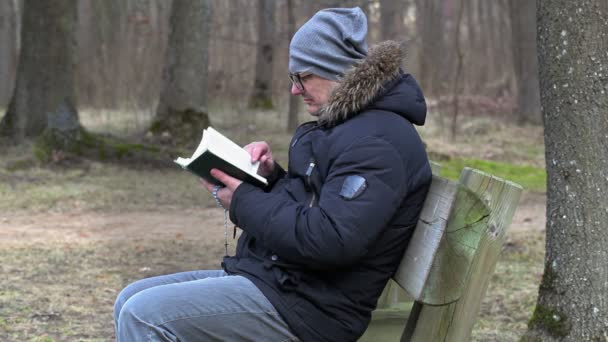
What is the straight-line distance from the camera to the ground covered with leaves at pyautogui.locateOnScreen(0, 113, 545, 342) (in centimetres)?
514

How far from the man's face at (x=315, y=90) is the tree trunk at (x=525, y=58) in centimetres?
1407

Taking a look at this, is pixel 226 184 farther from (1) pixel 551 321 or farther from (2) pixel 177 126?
(2) pixel 177 126

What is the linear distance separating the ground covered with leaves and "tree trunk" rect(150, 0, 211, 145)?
144 centimetres

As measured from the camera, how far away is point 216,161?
2.90 metres

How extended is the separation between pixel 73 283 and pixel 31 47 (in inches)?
253

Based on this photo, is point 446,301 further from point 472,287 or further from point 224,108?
point 224,108

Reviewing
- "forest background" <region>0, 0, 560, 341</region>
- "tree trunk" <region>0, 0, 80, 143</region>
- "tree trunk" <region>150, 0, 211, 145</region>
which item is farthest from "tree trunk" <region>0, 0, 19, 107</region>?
"tree trunk" <region>0, 0, 80, 143</region>

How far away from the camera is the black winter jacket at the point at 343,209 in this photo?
2.65 metres

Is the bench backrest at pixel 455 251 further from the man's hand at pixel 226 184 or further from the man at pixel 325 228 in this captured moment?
the man's hand at pixel 226 184

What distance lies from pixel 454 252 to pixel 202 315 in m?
0.76

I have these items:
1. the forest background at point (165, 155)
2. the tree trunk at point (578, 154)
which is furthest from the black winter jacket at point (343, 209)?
the tree trunk at point (578, 154)

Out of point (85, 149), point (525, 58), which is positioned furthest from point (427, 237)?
point (525, 58)

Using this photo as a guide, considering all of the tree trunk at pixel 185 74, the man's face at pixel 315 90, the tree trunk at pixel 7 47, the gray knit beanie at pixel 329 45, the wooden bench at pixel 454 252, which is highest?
the gray knit beanie at pixel 329 45

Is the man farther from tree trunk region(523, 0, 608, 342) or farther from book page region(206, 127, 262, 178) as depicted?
tree trunk region(523, 0, 608, 342)
